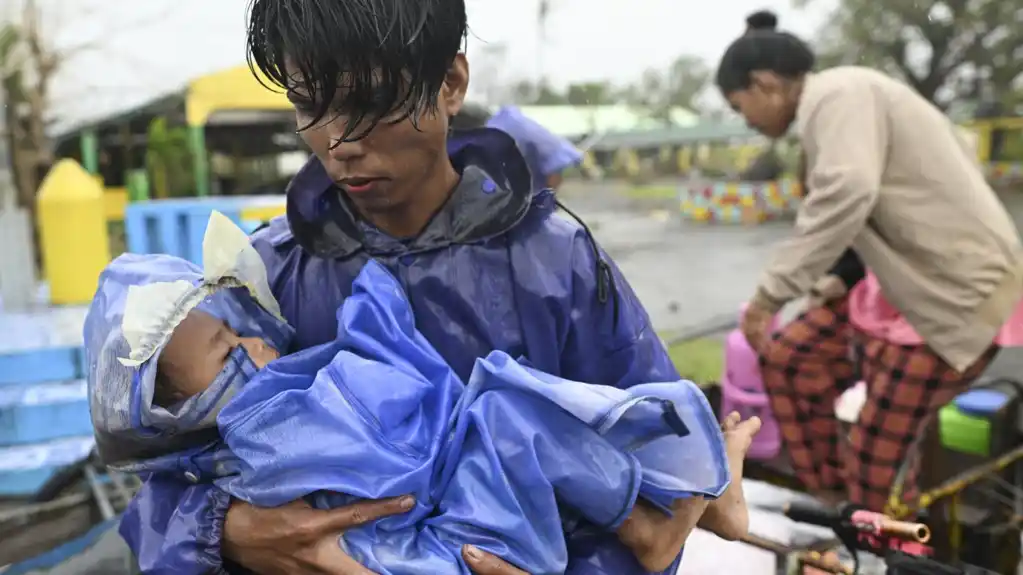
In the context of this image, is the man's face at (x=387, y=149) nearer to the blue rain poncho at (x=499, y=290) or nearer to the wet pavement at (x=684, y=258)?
the blue rain poncho at (x=499, y=290)

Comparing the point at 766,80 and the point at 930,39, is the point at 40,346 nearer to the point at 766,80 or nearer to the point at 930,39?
the point at 766,80

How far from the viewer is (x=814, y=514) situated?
1221 mm

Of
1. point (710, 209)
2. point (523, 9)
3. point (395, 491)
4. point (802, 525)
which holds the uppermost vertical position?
point (523, 9)

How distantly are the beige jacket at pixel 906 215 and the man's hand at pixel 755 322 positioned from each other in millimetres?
62

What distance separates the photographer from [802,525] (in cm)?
152

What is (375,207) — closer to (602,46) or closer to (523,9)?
(523,9)

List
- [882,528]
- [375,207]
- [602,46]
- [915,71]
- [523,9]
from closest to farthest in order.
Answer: [375,207] < [882,528] < [523,9] < [602,46] < [915,71]

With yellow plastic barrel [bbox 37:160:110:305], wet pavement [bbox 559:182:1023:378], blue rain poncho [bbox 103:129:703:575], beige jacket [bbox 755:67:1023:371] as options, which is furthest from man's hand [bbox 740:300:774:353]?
yellow plastic barrel [bbox 37:160:110:305]

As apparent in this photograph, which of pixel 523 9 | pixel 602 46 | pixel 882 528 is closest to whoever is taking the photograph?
pixel 882 528

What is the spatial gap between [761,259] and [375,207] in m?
2.33

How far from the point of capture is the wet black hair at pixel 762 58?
1.69 m

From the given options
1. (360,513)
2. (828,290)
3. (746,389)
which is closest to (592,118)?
(828,290)

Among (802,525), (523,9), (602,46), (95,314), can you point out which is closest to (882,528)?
(802,525)

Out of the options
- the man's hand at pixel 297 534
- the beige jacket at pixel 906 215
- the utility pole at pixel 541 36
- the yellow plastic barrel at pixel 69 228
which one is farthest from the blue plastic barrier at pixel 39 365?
the beige jacket at pixel 906 215
